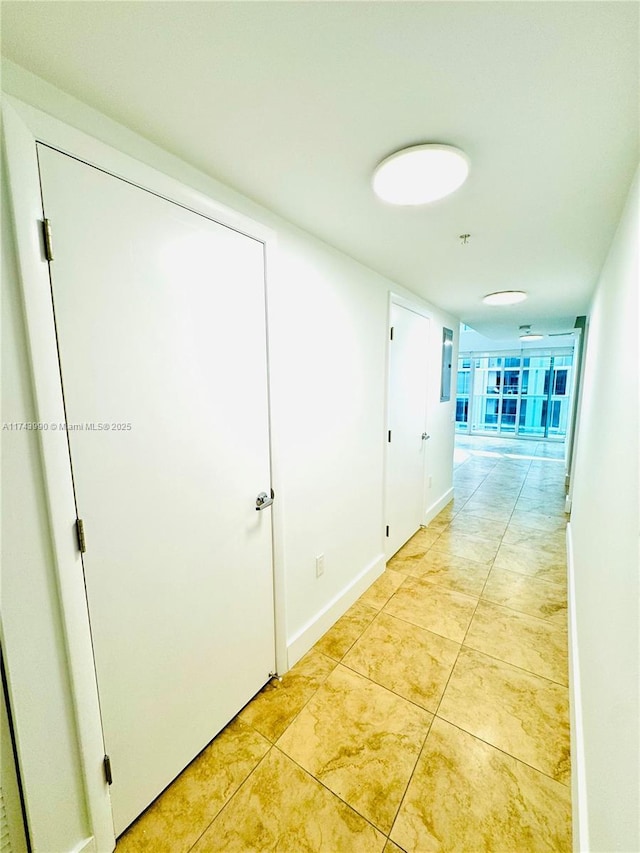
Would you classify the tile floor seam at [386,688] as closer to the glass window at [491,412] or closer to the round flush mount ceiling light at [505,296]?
the round flush mount ceiling light at [505,296]

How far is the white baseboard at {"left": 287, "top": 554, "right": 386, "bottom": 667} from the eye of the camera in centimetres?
185

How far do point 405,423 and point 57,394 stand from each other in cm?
260

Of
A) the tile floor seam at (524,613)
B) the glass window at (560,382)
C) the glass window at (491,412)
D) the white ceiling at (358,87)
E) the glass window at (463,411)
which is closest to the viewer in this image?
the white ceiling at (358,87)

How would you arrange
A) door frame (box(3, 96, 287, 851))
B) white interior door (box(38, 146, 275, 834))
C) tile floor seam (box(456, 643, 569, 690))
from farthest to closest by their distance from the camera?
tile floor seam (box(456, 643, 569, 690)) → white interior door (box(38, 146, 275, 834)) → door frame (box(3, 96, 287, 851))

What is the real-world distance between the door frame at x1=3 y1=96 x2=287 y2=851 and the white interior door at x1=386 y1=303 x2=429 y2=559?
204 centimetres

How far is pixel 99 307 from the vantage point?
38.0 inches

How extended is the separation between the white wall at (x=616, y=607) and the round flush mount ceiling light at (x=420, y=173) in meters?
0.66

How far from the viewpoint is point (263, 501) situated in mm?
1558

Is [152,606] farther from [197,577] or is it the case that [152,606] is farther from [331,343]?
[331,343]

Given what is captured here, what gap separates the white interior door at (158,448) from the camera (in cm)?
95

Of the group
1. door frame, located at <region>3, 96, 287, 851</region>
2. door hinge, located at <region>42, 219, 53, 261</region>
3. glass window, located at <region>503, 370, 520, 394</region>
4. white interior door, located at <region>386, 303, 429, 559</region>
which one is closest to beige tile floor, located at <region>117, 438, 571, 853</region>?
door frame, located at <region>3, 96, 287, 851</region>

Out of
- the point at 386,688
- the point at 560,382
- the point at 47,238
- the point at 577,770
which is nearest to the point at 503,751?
the point at 577,770

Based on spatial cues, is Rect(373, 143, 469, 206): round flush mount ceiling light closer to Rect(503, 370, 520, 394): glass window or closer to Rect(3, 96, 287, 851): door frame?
Rect(3, 96, 287, 851): door frame

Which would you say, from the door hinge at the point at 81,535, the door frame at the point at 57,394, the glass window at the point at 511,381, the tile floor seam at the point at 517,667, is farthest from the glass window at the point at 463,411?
the door hinge at the point at 81,535
